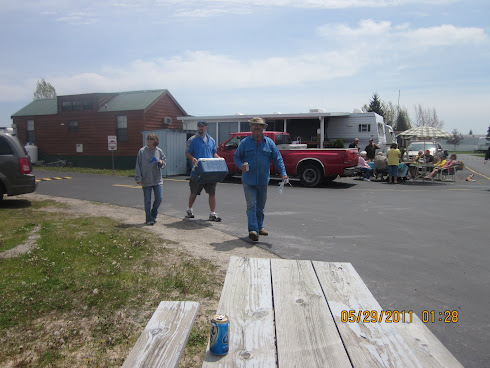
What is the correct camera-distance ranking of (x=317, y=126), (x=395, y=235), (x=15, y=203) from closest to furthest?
(x=395, y=235), (x=15, y=203), (x=317, y=126)

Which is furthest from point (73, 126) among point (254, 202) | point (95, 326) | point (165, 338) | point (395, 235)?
point (165, 338)

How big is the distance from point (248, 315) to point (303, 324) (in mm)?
262

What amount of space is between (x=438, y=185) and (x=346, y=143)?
6027mm

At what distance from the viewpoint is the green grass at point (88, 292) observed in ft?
10.1

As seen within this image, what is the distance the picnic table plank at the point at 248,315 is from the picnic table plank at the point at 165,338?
0.16m

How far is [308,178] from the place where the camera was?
1482 centimetres

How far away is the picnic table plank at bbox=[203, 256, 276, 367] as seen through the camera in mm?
1605

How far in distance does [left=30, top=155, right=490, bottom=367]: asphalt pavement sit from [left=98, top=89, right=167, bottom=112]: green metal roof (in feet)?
36.5

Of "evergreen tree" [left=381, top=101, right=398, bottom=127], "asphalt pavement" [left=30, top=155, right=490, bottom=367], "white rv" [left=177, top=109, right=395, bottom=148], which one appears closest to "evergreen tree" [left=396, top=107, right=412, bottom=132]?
"evergreen tree" [left=381, top=101, right=398, bottom=127]

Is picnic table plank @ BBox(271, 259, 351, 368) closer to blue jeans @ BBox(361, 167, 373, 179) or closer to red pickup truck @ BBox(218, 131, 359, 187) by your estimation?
red pickup truck @ BBox(218, 131, 359, 187)

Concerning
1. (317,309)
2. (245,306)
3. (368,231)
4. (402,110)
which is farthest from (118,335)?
(402,110)

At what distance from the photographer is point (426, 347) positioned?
1.72 metres

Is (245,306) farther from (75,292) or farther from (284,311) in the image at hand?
(75,292)

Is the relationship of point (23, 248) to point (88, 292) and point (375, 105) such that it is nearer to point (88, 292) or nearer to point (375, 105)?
point (88, 292)
